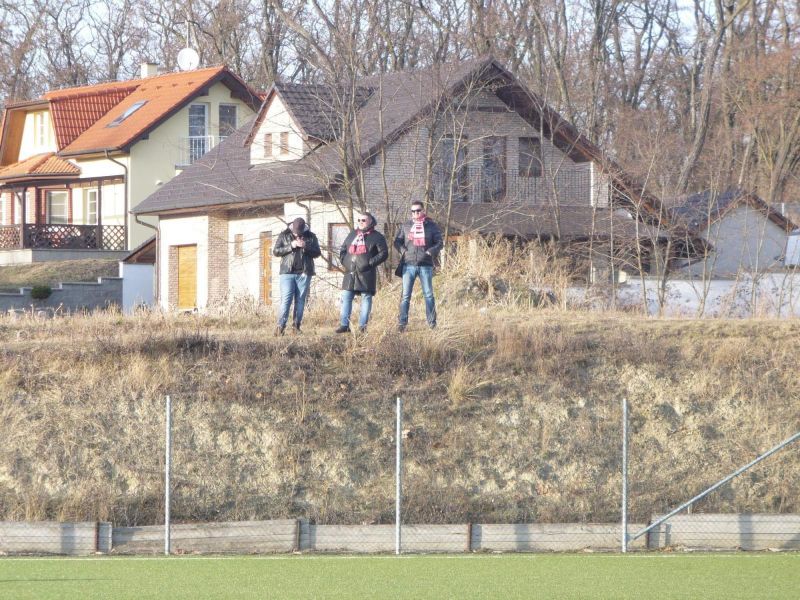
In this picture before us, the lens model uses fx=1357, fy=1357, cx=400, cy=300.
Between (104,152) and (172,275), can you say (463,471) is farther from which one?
(104,152)

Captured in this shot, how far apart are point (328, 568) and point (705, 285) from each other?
15.9 meters

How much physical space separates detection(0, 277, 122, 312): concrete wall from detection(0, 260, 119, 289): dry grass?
82cm

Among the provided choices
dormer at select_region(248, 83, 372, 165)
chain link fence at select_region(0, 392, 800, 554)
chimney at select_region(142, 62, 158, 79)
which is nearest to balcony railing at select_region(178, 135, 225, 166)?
chimney at select_region(142, 62, 158, 79)

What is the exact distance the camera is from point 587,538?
16.0 m

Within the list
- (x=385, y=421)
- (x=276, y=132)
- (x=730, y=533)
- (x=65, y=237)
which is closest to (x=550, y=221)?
(x=276, y=132)

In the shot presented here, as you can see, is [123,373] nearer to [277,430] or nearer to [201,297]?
[277,430]

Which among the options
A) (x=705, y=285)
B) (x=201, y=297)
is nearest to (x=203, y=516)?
(x=705, y=285)

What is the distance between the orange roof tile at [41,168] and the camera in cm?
4641

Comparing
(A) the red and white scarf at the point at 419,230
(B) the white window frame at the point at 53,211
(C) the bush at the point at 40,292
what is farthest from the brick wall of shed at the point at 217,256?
(A) the red and white scarf at the point at 419,230

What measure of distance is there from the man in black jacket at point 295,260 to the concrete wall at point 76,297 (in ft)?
58.8

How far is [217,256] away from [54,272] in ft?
20.5

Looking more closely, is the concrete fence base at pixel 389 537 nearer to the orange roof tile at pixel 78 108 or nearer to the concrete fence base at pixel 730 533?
the concrete fence base at pixel 730 533

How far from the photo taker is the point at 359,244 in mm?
19203

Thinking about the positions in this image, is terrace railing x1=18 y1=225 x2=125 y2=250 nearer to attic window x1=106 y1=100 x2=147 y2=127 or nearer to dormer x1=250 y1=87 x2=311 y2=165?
attic window x1=106 y1=100 x2=147 y2=127
